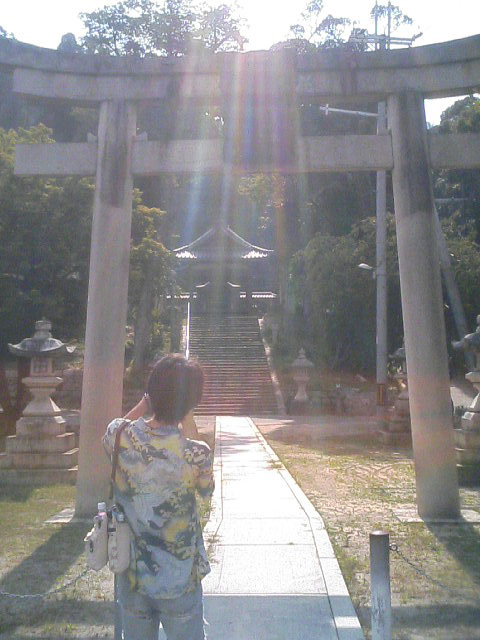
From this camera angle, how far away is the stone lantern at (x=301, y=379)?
2600 centimetres

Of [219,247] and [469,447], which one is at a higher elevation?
[219,247]

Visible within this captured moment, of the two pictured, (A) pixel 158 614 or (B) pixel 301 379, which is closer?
(A) pixel 158 614

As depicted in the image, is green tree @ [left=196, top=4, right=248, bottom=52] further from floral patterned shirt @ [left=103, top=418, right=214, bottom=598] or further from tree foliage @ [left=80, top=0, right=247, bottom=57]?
floral patterned shirt @ [left=103, top=418, right=214, bottom=598]

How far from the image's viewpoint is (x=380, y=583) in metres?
3.71

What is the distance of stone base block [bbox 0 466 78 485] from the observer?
36.2 feet

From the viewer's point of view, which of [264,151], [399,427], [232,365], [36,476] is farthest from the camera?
[232,365]

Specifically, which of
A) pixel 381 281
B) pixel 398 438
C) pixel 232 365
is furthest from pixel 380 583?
pixel 232 365

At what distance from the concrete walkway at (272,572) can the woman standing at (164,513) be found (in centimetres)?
157

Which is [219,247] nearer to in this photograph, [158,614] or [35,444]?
[35,444]

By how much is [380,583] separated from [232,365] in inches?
1125

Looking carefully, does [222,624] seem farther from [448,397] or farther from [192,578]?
[448,397]

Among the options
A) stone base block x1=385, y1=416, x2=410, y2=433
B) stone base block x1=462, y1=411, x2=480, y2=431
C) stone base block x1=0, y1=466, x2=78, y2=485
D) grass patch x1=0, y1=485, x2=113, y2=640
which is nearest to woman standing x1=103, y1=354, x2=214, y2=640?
grass patch x1=0, y1=485, x2=113, y2=640

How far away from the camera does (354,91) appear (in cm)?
805

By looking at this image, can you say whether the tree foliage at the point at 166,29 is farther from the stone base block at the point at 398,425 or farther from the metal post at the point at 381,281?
the stone base block at the point at 398,425
